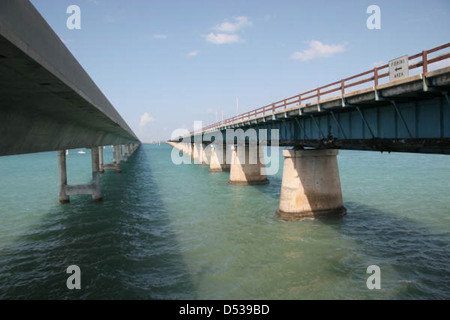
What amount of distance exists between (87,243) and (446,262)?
16806 millimetres

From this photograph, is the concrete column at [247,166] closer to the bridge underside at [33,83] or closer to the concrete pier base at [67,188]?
the concrete pier base at [67,188]

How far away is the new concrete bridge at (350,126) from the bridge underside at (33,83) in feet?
34.2

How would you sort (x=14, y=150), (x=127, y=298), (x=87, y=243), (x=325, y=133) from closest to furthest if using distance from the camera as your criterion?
(x=14, y=150), (x=127, y=298), (x=87, y=243), (x=325, y=133)

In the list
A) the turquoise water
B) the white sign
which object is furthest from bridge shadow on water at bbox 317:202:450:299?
the white sign

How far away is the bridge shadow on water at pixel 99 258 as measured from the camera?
11.5 m

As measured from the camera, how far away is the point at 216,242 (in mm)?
16656

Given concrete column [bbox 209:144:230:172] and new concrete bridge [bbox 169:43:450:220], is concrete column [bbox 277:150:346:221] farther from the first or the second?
concrete column [bbox 209:144:230:172]

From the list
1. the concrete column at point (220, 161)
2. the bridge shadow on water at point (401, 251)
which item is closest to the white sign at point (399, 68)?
the bridge shadow on water at point (401, 251)

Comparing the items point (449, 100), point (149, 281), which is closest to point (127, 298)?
point (149, 281)

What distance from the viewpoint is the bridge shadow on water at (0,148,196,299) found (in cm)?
1148

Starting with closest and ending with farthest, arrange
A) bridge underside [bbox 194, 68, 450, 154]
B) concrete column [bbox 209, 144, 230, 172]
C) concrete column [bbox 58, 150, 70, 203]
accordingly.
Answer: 1. bridge underside [bbox 194, 68, 450, 154]
2. concrete column [bbox 58, 150, 70, 203]
3. concrete column [bbox 209, 144, 230, 172]

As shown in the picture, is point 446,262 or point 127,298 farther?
point 446,262

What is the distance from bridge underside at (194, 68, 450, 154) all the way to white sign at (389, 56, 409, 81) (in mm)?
368

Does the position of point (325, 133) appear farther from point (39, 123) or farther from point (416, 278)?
point (39, 123)
